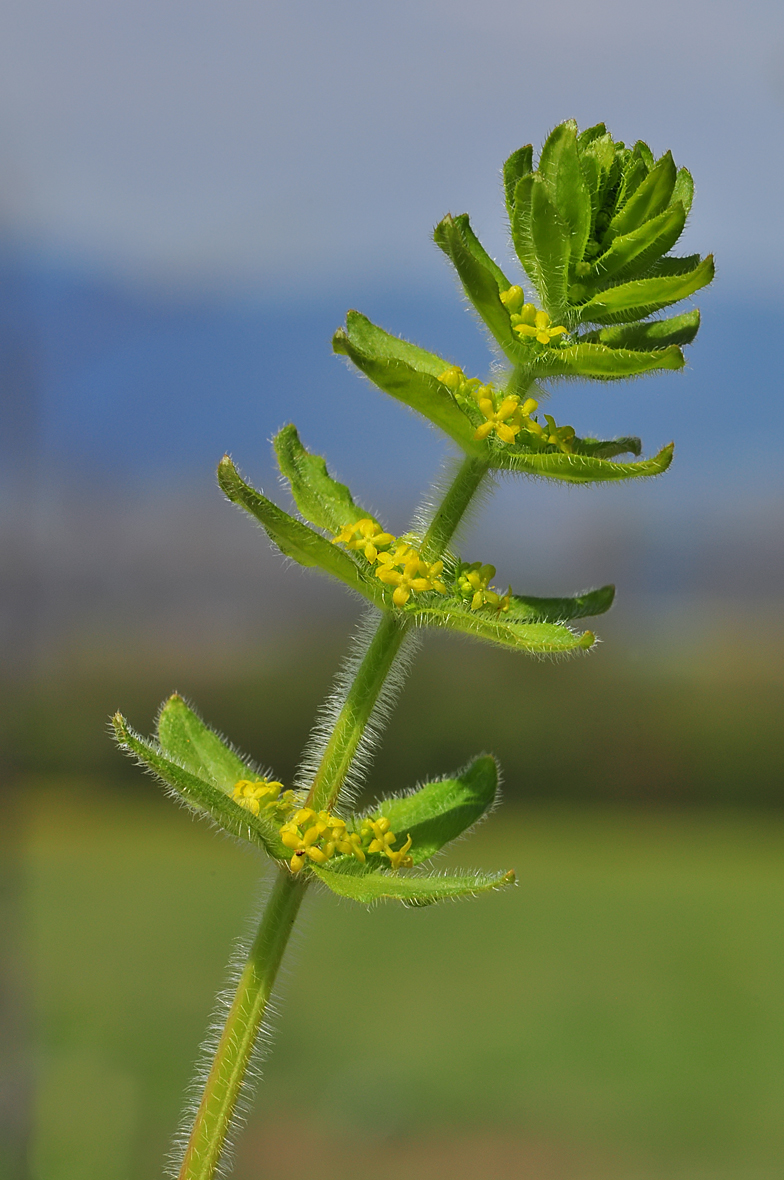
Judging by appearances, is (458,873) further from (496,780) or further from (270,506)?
(270,506)

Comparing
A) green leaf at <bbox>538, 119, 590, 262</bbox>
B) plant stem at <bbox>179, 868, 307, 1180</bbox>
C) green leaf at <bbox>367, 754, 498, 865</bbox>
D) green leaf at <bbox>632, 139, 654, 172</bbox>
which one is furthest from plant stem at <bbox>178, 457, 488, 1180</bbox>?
green leaf at <bbox>632, 139, 654, 172</bbox>

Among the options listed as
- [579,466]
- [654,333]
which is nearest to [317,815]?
[579,466]

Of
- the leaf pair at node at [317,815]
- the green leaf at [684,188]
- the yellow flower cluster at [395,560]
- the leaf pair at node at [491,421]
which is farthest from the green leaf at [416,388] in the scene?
the leaf pair at node at [317,815]

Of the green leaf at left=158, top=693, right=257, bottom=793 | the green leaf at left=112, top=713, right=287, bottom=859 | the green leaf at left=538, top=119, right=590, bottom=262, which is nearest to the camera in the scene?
the green leaf at left=112, top=713, right=287, bottom=859

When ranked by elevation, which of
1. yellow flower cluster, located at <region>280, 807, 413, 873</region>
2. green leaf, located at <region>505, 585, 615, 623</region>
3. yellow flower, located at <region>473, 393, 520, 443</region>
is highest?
yellow flower, located at <region>473, 393, 520, 443</region>

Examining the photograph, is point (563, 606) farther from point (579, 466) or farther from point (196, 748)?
point (196, 748)

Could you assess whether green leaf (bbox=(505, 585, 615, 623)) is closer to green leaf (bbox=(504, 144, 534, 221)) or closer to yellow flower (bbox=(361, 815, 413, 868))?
yellow flower (bbox=(361, 815, 413, 868))
